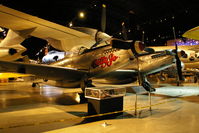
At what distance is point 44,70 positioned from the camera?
22.0ft

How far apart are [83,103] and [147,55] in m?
5.64

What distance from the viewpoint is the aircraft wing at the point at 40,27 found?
832cm

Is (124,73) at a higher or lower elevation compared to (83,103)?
higher

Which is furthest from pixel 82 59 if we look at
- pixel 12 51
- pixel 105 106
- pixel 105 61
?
pixel 12 51

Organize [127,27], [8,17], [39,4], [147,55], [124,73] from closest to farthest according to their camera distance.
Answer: [127,27] → [8,17] → [124,73] → [147,55] → [39,4]

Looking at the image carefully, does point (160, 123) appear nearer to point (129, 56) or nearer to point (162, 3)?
point (129, 56)

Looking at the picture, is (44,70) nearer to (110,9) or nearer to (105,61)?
(105,61)

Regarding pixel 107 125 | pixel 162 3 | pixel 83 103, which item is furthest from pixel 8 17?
pixel 162 3

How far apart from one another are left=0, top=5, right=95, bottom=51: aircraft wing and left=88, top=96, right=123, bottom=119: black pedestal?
6.20 meters

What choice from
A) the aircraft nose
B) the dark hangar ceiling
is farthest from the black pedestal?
the dark hangar ceiling

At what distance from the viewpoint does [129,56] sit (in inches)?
271

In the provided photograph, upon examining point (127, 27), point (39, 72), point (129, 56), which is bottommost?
point (39, 72)

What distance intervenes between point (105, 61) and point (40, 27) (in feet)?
16.9

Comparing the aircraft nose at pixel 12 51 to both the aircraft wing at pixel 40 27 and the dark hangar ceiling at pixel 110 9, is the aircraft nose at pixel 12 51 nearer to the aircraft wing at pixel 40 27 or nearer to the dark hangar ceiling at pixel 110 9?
the aircraft wing at pixel 40 27
